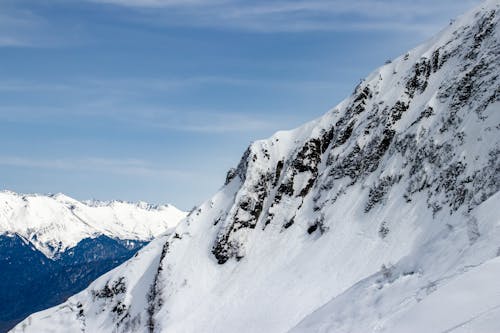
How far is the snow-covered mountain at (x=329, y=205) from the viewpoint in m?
62.5

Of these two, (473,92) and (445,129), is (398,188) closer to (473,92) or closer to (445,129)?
(445,129)

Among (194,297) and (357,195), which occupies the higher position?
(357,195)

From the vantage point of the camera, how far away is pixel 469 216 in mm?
17766

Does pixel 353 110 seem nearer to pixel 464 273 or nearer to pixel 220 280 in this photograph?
pixel 220 280

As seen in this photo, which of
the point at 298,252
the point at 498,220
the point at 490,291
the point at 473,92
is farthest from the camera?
the point at 298,252

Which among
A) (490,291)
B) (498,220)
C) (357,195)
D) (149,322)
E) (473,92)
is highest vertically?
(473,92)

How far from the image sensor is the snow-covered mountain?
6247cm

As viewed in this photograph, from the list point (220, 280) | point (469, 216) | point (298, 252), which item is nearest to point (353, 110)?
point (298, 252)

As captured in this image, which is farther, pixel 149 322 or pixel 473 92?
pixel 149 322

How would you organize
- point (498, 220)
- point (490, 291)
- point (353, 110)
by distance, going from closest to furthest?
point (490, 291), point (498, 220), point (353, 110)

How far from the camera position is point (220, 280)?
77.9 meters

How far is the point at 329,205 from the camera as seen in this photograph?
252 feet

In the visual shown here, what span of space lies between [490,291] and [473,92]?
61323 millimetres

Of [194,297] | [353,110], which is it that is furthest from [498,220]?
[353,110]
